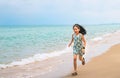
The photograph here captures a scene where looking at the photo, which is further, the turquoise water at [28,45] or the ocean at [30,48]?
the turquoise water at [28,45]

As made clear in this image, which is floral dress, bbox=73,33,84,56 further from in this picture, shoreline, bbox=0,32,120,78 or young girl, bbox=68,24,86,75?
shoreline, bbox=0,32,120,78

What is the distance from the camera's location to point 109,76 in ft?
23.1

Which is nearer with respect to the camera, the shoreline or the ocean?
the shoreline

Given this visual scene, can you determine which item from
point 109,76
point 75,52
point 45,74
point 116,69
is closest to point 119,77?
point 109,76

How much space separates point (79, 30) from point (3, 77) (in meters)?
3.11

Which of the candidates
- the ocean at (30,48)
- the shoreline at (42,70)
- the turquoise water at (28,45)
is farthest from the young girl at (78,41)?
the turquoise water at (28,45)

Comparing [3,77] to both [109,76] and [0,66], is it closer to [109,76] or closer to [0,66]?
[0,66]

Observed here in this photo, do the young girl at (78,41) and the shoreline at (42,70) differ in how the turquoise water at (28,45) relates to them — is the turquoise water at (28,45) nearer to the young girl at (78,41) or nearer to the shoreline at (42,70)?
the shoreline at (42,70)

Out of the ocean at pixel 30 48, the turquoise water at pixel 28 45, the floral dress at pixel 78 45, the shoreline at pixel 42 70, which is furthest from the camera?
the turquoise water at pixel 28 45

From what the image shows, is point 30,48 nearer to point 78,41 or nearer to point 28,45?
point 28,45

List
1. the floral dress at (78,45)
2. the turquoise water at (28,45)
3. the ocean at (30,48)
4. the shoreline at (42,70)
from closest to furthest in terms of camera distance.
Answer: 1. the floral dress at (78,45)
2. the shoreline at (42,70)
3. the ocean at (30,48)
4. the turquoise water at (28,45)

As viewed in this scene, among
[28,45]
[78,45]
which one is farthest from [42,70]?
[28,45]

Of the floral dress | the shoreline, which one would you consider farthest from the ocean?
the floral dress

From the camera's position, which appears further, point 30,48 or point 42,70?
point 30,48
